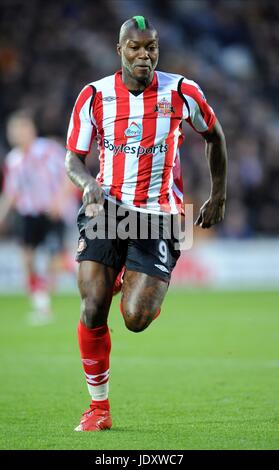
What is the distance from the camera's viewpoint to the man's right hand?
5.25 metres

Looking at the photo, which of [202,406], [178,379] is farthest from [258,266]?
[202,406]

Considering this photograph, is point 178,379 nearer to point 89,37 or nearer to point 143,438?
point 143,438

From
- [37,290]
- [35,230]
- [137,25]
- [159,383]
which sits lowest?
[37,290]

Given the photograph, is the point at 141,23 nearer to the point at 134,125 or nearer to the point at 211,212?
the point at 134,125

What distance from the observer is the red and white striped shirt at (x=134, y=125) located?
573 centimetres

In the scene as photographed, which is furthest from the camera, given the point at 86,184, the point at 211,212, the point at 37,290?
the point at 37,290

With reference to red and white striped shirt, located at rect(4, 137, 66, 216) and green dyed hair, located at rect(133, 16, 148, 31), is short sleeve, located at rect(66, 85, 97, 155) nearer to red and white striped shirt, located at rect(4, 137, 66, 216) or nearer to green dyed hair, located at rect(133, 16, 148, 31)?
green dyed hair, located at rect(133, 16, 148, 31)

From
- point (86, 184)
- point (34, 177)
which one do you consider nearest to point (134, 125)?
point (86, 184)

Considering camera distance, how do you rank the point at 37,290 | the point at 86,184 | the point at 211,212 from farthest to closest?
the point at 37,290 → the point at 211,212 → the point at 86,184

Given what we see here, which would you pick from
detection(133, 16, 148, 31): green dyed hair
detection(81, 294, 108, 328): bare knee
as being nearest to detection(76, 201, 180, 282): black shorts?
detection(81, 294, 108, 328): bare knee

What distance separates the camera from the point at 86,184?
213 inches

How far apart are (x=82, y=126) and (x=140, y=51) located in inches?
22.3

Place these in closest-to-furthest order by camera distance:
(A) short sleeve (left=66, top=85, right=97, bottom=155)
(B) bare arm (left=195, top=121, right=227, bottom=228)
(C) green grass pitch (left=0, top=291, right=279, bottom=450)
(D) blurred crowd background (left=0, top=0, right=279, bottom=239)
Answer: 1. (C) green grass pitch (left=0, top=291, right=279, bottom=450)
2. (A) short sleeve (left=66, top=85, right=97, bottom=155)
3. (B) bare arm (left=195, top=121, right=227, bottom=228)
4. (D) blurred crowd background (left=0, top=0, right=279, bottom=239)

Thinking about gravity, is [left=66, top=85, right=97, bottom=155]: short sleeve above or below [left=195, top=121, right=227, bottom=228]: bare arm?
above
